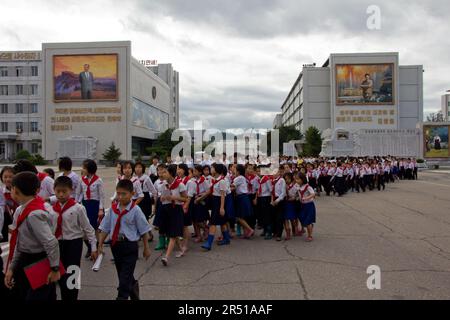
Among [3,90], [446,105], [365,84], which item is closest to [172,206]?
[365,84]

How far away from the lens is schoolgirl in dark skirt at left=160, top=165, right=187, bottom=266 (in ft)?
21.8

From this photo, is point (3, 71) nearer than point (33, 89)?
No

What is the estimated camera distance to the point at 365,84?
6650 cm

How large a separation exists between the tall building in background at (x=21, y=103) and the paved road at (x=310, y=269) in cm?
6880

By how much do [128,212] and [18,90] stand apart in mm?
73849

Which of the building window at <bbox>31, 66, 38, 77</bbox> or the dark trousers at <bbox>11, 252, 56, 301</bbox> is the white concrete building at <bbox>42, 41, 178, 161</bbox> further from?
the dark trousers at <bbox>11, 252, 56, 301</bbox>

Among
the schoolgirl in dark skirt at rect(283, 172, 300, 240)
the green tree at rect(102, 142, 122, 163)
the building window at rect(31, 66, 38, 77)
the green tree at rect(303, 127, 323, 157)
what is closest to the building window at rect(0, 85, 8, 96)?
the building window at rect(31, 66, 38, 77)

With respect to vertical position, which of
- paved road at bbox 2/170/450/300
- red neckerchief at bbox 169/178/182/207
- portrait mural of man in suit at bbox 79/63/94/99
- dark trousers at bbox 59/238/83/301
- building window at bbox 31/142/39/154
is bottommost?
paved road at bbox 2/170/450/300

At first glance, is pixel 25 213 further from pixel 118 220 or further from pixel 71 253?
pixel 118 220

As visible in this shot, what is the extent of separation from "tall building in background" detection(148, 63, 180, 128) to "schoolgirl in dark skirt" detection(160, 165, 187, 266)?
303 ft

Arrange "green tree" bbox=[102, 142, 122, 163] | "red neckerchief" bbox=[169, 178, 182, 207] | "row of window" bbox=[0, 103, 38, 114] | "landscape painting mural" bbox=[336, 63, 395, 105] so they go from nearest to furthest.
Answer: "red neckerchief" bbox=[169, 178, 182, 207] < "green tree" bbox=[102, 142, 122, 163] < "landscape painting mural" bbox=[336, 63, 395, 105] < "row of window" bbox=[0, 103, 38, 114]

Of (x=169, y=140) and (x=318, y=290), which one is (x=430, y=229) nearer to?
(x=318, y=290)
